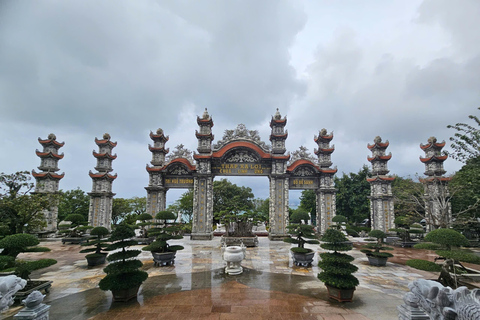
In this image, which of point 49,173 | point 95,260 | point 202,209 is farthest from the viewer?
point 49,173

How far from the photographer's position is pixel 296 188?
19844 millimetres

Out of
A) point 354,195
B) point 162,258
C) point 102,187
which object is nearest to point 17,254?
point 162,258

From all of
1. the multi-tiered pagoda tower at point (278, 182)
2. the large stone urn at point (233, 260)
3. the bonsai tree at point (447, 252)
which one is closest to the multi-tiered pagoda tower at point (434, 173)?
the multi-tiered pagoda tower at point (278, 182)

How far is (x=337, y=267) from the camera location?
6051mm

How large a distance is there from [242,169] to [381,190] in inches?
496

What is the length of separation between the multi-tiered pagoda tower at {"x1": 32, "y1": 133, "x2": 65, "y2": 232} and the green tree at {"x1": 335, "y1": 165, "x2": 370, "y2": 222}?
2912 centimetres

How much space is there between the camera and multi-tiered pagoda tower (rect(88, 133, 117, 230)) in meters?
21.4

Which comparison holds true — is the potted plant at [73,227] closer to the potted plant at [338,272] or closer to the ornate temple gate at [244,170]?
the ornate temple gate at [244,170]

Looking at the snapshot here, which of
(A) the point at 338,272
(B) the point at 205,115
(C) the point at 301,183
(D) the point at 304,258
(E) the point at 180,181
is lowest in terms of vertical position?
(D) the point at 304,258

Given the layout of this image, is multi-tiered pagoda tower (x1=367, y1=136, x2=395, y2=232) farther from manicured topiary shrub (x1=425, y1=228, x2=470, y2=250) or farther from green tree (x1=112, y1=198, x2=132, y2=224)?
green tree (x1=112, y1=198, x2=132, y2=224)

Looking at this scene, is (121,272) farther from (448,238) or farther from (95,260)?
(448,238)

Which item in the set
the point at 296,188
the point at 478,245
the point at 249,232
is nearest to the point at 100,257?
the point at 249,232

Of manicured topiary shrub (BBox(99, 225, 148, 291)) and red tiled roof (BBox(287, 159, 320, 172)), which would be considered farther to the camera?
red tiled roof (BBox(287, 159, 320, 172))

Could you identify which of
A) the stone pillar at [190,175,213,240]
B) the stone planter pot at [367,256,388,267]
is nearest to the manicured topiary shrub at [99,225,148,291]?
the stone planter pot at [367,256,388,267]
